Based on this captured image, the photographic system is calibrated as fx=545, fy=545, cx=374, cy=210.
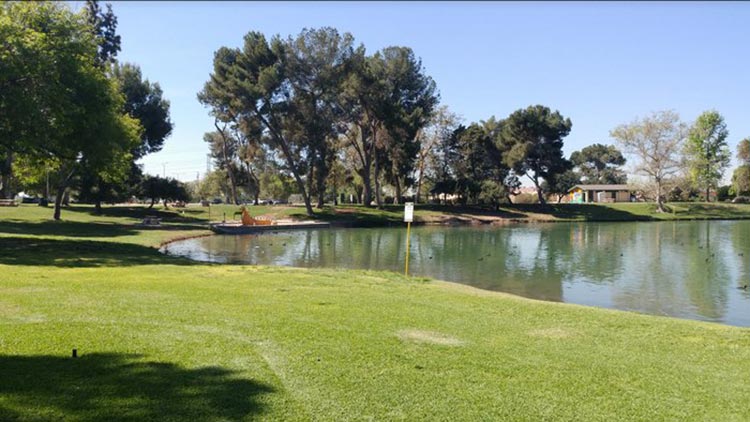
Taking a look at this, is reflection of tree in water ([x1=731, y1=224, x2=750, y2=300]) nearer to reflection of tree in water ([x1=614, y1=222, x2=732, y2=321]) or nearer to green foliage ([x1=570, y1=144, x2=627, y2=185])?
reflection of tree in water ([x1=614, y1=222, x2=732, y2=321])

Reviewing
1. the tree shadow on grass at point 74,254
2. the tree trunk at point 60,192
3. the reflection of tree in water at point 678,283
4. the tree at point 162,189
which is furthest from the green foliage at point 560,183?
the tree shadow on grass at point 74,254

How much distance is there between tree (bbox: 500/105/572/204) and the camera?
79.0 meters

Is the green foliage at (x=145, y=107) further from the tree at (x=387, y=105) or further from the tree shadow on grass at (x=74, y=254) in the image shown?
the tree shadow on grass at (x=74, y=254)

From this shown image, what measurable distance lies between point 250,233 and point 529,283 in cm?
2975

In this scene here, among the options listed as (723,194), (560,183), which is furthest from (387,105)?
(723,194)

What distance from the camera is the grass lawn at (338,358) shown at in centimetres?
544

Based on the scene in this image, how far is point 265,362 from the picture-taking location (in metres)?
6.67

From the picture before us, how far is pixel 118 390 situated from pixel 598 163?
152 metres

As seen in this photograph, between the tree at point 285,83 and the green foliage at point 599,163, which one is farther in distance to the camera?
the green foliage at point 599,163

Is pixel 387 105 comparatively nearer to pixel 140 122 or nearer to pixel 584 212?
pixel 140 122

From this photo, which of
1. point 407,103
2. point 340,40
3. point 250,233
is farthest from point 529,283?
point 407,103

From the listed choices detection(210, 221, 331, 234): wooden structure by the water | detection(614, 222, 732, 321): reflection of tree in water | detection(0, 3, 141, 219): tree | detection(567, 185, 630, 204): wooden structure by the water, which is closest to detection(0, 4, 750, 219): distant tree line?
detection(0, 3, 141, 219): tree

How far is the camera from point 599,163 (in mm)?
143750

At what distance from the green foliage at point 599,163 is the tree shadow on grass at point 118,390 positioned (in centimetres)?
14679
